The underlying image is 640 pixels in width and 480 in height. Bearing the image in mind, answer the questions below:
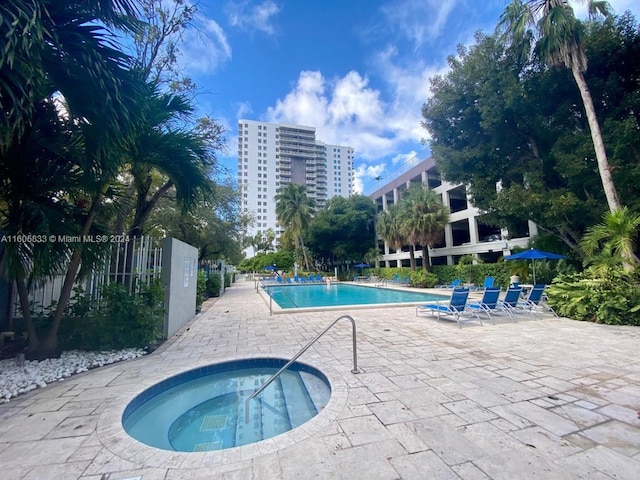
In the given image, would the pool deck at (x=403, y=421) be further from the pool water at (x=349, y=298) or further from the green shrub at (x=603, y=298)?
the pool water at (x=349, y=298)

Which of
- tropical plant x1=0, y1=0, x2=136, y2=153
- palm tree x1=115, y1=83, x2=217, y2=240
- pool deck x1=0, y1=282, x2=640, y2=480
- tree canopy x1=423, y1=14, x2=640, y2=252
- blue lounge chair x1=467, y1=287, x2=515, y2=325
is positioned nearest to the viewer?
pool deck x1=0, y1=282, x2=640, y2=480

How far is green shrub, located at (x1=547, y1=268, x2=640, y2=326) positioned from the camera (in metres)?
6.85

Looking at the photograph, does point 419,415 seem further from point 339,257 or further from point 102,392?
point 339,257

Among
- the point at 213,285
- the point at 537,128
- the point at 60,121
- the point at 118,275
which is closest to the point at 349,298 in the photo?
the point at 213,285

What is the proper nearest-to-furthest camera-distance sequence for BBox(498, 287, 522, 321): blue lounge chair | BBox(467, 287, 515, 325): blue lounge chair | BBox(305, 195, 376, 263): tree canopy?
1. BBox(467, 287, 515, 325): blue lounge chair
2. BBox(498, 287, 522, 321): blue lounge chair
3. BBox(305, 195, 376, 263): tree canopy

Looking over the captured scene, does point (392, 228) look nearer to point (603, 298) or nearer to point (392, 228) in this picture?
point (392, 228)

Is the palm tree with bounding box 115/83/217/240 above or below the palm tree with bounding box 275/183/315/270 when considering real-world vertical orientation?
below

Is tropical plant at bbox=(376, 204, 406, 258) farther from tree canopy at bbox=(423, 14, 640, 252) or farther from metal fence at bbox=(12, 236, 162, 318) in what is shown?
metal fence at bbox=(12, 236, 162, 318)

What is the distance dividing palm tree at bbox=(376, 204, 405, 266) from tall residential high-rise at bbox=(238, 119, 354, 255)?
176 ft

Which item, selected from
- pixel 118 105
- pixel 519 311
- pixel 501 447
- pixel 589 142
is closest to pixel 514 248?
pixel 589 142

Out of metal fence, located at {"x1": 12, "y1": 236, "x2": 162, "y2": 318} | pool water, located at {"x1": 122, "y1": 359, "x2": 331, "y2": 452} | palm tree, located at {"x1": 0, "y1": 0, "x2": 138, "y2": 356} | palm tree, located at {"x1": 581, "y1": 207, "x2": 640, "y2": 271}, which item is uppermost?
palm tree, located at {"x1": 0, "y1": 0, "x2": 138, "y2": 356}

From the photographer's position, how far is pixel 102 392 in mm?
3547

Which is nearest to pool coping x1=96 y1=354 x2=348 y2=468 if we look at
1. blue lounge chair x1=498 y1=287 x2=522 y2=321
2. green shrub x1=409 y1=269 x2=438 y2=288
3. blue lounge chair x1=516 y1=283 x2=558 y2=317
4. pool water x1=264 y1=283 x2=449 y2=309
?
blue lounge chair x1=498 y1=287 x2=522 y2=321

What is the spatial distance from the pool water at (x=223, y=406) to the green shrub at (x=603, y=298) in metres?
7.73
